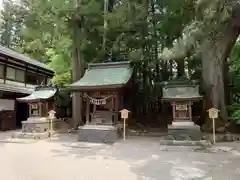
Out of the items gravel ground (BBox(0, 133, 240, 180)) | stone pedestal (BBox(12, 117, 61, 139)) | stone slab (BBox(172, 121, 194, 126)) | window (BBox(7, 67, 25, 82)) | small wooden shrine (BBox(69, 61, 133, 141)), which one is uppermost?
window (BBox(7, 67, 25, 82))

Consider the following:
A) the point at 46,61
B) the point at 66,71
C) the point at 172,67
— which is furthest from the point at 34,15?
the point at 46,61

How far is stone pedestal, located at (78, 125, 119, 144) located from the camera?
13.1 meters

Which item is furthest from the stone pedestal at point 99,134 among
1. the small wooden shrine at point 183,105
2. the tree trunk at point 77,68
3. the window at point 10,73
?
the window at point 10,73

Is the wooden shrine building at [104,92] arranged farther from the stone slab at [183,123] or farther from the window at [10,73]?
the window at [10,73]

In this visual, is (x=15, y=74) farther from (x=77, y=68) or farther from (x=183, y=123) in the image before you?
(x=183, y=123)

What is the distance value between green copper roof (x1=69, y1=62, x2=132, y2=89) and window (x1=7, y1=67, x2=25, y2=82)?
25.4 ft

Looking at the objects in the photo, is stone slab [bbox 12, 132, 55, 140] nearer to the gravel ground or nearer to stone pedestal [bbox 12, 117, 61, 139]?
stone pedestal [bbox 12, 117, 61, 139]

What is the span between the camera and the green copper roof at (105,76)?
1341 centimetres

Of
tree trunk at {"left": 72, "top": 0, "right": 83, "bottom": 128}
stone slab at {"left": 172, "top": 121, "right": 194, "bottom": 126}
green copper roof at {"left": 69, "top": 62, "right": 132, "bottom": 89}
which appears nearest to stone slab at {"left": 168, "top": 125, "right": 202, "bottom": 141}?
stone slab at {"left": 172, "top": 121, "right": 194, "bottom": 126}

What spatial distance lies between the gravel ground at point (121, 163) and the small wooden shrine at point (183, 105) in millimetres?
1173

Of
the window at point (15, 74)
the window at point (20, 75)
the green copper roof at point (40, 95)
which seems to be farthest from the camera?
the window at point (20, 75)

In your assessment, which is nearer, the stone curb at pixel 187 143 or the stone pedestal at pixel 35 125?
the stone curb at pixel 187 143

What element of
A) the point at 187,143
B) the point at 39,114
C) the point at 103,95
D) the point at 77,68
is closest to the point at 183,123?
the point at 187,143

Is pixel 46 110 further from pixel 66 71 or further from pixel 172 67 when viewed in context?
pixel 172 67
